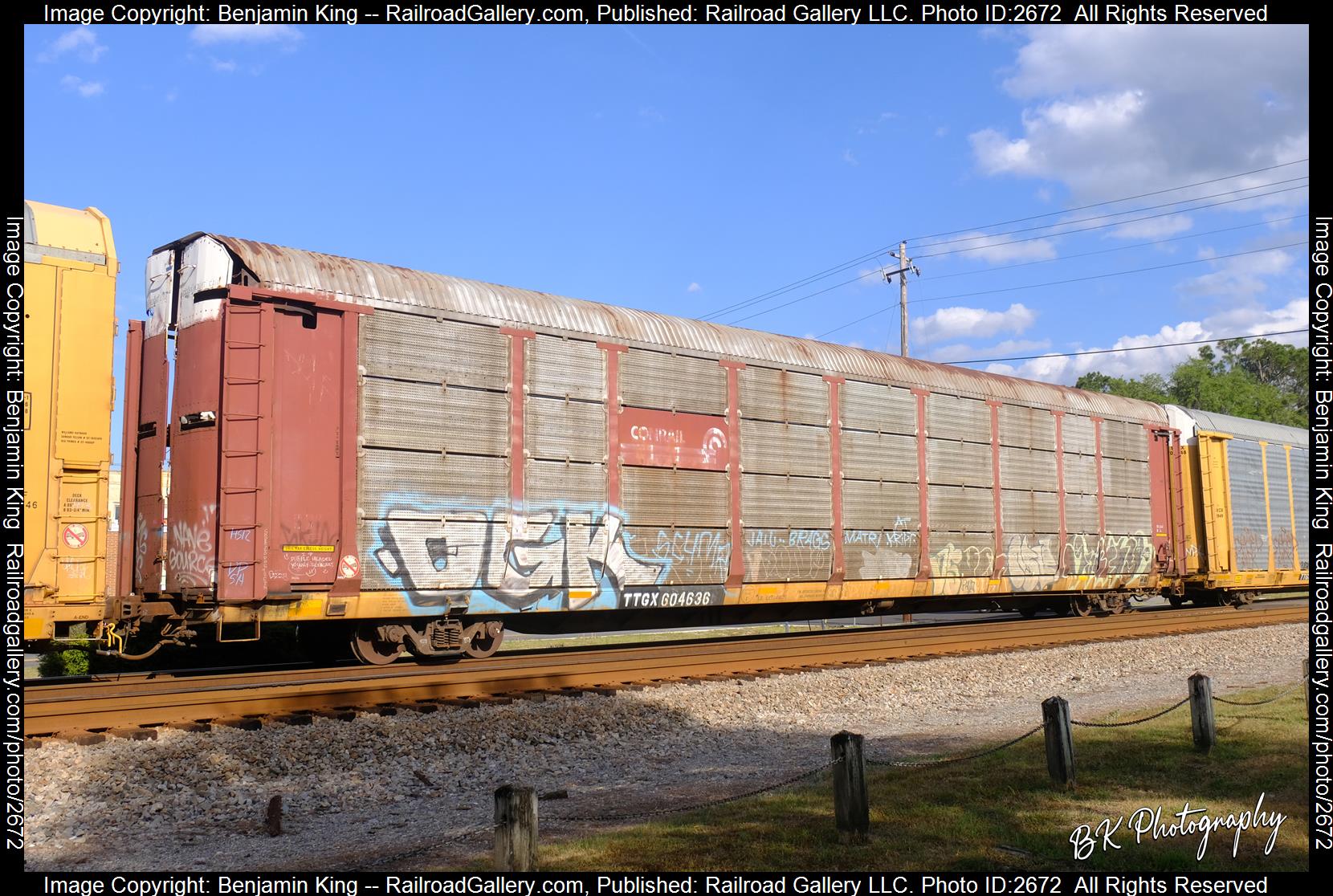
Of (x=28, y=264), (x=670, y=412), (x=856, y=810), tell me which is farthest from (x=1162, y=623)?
(x=28, y=264)

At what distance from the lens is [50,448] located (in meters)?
9.82

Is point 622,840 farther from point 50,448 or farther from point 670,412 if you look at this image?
point 670,412

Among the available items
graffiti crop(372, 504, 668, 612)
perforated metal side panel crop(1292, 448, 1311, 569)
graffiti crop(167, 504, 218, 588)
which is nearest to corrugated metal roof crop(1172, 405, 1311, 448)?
perforated metal side panel crop(1292, 448, 1311, 569)

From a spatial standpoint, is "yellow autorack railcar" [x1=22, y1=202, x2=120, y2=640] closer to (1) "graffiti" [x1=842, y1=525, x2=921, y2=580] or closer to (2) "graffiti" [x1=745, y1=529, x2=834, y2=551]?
(2) "graffiti" [x1=745, y1=529, x2=834, y2=551]

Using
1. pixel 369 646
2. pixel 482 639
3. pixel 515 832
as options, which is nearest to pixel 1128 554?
pixel 482 639

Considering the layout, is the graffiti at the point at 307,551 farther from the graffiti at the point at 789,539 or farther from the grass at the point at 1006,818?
the graffiti at the point at 789,539

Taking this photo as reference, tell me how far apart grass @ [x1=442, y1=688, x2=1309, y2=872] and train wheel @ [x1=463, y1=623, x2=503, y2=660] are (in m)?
5.58

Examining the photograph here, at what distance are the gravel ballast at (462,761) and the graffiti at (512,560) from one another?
1.96 metres

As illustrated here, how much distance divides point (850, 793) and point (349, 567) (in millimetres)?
6873

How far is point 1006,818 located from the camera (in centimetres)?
665

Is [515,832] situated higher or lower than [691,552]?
lower

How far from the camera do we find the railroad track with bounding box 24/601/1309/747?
9188 millimetres
